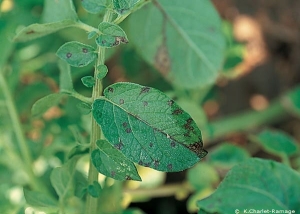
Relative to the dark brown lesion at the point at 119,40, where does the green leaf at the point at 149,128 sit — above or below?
below

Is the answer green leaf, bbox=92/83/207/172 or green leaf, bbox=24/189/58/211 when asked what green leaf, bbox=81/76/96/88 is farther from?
green leaf, bbox=24/189/58/211

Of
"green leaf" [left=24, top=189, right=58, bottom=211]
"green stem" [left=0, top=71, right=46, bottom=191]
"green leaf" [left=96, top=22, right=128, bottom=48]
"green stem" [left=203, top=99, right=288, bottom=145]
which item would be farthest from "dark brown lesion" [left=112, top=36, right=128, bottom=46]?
"green stem" [left=203, top=99, right=288, bottom=145]

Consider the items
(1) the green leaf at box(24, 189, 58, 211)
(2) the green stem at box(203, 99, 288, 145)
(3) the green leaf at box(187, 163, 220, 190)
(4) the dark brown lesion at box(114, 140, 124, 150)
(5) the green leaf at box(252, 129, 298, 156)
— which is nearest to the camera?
(4) the dark brown lesion at box(114, 140, 124, 150)

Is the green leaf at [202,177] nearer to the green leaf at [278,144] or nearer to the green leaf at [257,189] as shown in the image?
the green leaf at [278,144]

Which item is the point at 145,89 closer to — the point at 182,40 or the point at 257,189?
the point at 257,189

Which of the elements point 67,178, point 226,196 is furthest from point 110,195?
point 226,196

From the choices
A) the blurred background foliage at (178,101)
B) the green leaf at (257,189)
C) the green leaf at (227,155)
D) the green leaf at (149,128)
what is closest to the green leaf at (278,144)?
the blurred background foliage at (178,101)

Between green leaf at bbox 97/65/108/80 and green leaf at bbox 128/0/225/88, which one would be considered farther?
green leaf at bbox 128/0/225/88
